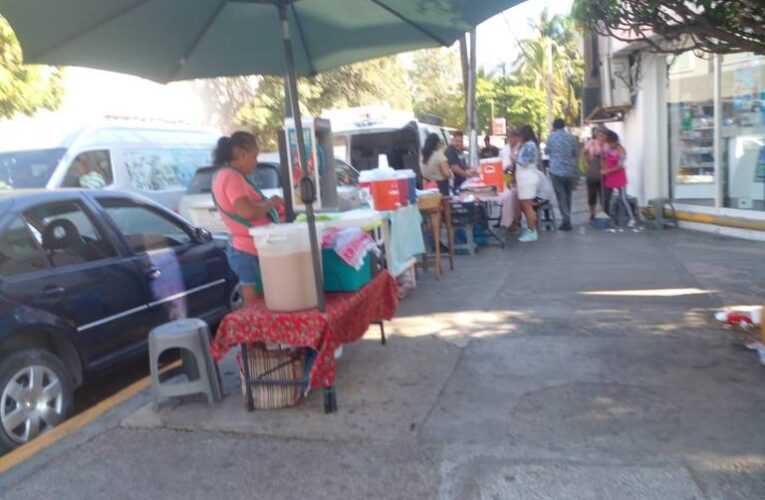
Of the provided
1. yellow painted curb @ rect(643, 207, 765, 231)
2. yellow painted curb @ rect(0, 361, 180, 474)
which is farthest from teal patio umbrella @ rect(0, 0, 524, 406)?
yellow painted curb @ rect(643, 207, 765, 231)

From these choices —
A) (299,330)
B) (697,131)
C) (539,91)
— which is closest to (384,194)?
(299,330)

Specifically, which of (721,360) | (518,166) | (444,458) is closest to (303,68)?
Answer: (444,458)

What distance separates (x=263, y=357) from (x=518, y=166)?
24.1 feet

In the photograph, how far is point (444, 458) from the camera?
3.72m

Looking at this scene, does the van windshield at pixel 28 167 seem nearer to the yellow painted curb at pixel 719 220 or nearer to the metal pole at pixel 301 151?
the metal pole at pixel 301 151

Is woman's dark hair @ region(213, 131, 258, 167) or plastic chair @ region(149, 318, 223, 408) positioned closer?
plastic chair @ region(149, 318, 223, 408)

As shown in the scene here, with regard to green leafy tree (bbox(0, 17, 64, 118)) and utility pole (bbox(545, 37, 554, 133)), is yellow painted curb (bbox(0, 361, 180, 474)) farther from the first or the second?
utility pole (bbox(545, 37, 554, 133))

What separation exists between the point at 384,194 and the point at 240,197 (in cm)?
248

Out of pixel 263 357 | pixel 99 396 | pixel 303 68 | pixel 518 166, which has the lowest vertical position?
Result: pixel 99 396

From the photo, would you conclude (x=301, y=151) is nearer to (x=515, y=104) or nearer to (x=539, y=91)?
(x=515, y=104)

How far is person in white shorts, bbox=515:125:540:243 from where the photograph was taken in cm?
1080

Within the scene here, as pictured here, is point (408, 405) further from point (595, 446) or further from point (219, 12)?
point (219, 12)

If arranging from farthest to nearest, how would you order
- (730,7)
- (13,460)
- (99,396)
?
(99,396) → (730,7) → (13,460)

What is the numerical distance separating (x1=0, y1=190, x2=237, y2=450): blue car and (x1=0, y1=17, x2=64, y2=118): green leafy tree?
8148 millimetres
